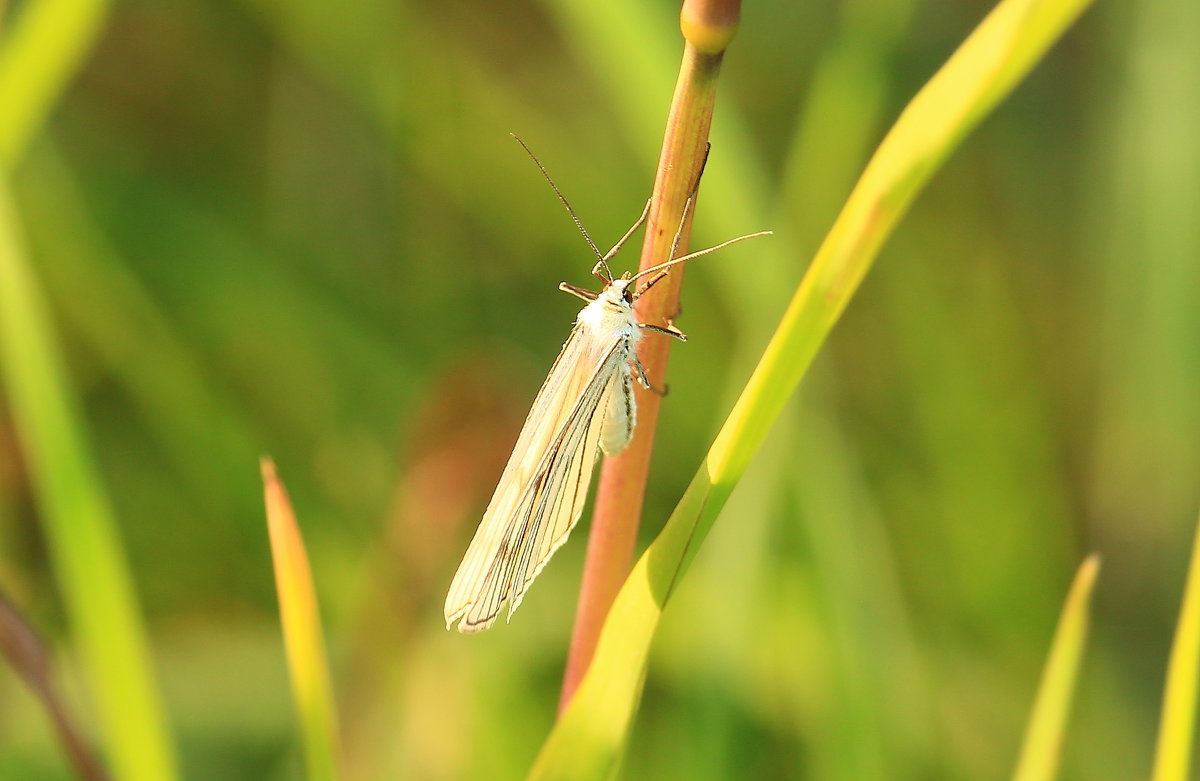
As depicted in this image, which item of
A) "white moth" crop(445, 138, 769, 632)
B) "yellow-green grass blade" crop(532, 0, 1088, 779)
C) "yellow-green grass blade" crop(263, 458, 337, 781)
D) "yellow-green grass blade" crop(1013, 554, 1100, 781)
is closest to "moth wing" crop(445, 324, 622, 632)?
"white moth" crop(445, 138, 769, 632)

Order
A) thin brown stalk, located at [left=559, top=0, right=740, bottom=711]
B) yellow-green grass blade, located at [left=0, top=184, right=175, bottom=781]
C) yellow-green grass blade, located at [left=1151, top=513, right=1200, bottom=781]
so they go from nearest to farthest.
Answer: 1. thin brown stalk, located at [left=559, top=0, right=740, bottom=711]
2. yellow-green grass blade, located at [left=1151, top=513, right=1200, bottom=781]
3. yellow-green grass blade, located at [left=0, top=184, right=175, bottom=781]

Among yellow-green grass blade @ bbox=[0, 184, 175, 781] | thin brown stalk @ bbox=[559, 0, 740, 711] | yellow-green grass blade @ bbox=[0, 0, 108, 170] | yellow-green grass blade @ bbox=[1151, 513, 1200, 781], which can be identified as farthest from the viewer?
yellow-green grass blade @ bbox=[0, 0, 108, 170]

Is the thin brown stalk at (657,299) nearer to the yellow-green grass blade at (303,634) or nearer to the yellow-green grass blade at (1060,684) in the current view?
the yellow-green grass blade at (303,634)

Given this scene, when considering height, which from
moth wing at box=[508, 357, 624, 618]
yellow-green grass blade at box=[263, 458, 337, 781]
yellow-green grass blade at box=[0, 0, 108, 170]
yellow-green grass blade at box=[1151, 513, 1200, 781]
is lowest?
yellow-green grass blade at box=[263, 458, 337, 781]

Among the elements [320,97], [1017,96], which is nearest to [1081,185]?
[1017,96]

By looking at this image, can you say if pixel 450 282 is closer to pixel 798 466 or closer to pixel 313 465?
pixel 313 465

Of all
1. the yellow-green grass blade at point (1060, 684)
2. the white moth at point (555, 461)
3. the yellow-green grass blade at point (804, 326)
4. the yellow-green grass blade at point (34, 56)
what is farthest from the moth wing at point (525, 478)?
the yellow-green grass blade at point (34, 56)

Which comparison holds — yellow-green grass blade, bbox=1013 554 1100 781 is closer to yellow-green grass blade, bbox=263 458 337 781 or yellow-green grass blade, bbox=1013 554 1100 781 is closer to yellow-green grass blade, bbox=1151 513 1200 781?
yellow-green grass blade, bbox=1151 513 1200 781
